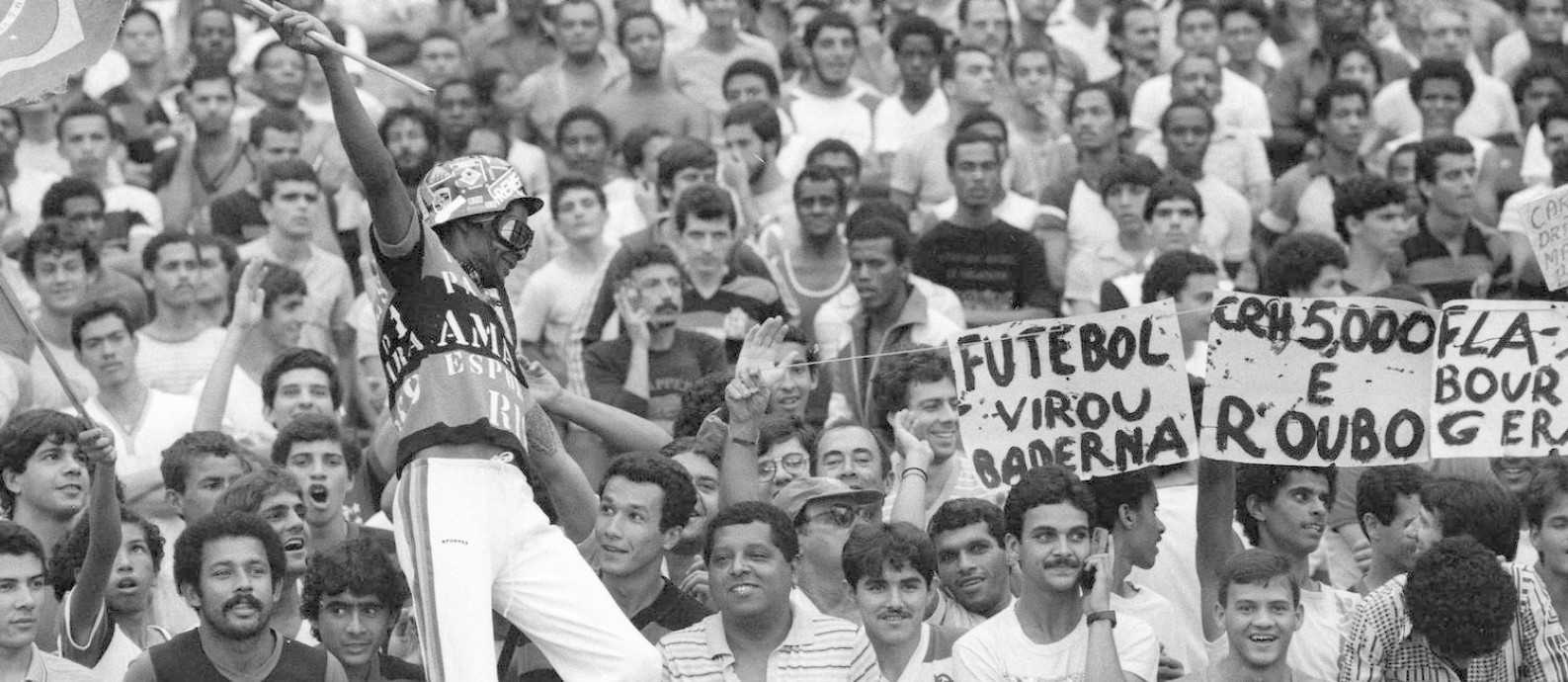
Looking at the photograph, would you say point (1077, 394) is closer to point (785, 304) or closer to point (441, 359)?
point (441, 359)

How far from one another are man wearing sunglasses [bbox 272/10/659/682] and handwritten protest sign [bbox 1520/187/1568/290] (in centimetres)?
426

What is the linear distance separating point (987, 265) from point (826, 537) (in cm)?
454

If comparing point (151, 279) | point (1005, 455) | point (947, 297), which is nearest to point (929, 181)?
point (947, 297)

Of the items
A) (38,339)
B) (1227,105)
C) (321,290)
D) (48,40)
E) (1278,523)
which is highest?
(1227,105)

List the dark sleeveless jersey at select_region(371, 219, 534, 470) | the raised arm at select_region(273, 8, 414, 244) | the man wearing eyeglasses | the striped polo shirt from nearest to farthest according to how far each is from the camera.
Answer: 1. the raised arm at select_region(273, 8, 414, 244)
2. the dark sleeveless jersey at select_region(371, 219, 534, 470)
3. the man wearing eyeglasses
4. the striped polo shirt

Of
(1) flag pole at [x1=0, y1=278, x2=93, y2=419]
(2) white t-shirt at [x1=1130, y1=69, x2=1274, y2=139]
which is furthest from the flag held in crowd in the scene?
(2) white t-shirt at [x1=1130, y1=69, x2=1274, y2=139]

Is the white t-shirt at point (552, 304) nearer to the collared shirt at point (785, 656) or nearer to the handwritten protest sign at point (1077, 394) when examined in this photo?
the handwritten protest sign at point (1077, 394)

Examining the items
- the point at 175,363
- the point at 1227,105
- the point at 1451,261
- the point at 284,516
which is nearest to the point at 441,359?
the point at 284,516

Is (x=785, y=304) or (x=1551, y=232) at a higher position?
(x=785, y=304)

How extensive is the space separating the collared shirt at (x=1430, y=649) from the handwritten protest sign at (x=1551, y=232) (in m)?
1.75

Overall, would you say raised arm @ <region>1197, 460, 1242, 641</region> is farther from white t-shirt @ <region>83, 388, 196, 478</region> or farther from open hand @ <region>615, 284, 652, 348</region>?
white t-shirt @ <region>83, 388, 196, 478</region>

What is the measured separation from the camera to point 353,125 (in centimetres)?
920

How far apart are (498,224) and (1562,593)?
163 inches

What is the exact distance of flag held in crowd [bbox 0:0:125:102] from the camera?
10.3 meters
